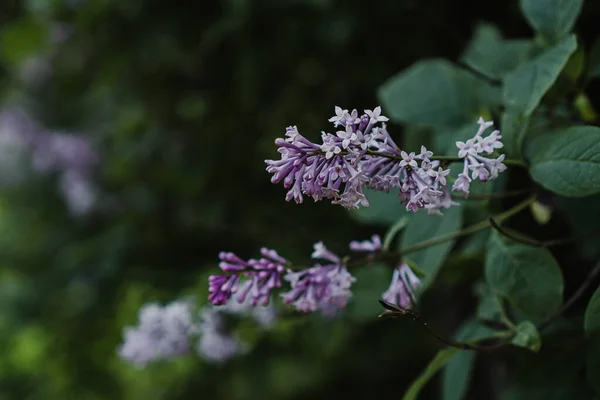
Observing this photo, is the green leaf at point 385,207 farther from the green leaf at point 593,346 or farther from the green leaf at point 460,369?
the green leaf at point 593,346

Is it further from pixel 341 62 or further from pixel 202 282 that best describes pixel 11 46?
pixel 341 62

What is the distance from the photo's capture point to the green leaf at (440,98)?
111 cm

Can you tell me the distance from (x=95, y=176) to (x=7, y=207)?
34.2 inches

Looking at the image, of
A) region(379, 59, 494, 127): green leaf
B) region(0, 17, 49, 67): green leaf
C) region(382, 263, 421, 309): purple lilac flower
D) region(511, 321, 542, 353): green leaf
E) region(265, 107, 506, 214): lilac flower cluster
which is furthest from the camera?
region(0, 17, 49, 67): green leaf

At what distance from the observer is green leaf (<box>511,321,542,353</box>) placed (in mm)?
783

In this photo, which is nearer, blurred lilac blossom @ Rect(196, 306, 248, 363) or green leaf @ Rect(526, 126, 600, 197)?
green leaf @ Rect(526, 126, 600, 197)

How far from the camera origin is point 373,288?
46.6 inches

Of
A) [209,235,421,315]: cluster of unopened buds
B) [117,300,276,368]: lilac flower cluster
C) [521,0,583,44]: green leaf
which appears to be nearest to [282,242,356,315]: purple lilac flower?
[209,235,421,315]: cluster of unopened buds

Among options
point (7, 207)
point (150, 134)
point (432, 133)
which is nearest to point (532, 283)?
point (432, 133)

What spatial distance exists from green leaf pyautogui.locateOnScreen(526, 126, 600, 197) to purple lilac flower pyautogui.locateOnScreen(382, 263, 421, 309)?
0.21 m

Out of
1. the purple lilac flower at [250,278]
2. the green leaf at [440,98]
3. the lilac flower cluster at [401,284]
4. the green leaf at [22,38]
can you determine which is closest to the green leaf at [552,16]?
the green leaf at [440,98]

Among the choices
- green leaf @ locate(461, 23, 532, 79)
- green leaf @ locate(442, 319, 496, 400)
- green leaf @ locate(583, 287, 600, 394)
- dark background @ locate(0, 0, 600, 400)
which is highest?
dark background @ locate(0, 0, 600, 400)

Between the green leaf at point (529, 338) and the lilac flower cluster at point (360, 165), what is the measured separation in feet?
0.69

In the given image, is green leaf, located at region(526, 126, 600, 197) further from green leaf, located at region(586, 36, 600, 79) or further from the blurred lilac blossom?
the blurred lilac blossom
